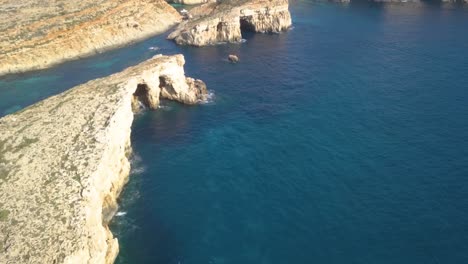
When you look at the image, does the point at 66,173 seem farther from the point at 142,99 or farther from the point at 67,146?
the point at 142,99

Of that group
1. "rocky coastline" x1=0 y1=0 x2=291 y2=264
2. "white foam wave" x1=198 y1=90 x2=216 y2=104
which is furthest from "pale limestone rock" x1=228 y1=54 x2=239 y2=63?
"rocky coastline" x1=0 y1=0 x2=291 y2=264

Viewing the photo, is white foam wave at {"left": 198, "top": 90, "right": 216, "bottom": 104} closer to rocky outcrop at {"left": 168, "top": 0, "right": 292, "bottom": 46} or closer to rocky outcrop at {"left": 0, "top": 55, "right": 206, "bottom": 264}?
rocky outcrop at {"left": 0, "top": 55, "right": 206, "bottom": 264}

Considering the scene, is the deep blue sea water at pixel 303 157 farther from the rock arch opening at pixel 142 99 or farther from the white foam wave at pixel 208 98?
the rock arch opening at pixel 142 99

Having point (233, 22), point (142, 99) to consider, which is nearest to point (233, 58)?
Answer: point (233, 22)

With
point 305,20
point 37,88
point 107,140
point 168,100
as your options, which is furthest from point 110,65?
point 305,20

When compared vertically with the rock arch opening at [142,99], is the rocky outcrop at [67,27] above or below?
above

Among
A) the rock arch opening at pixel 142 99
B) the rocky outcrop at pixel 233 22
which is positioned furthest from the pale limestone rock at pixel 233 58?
the rock arch opening at pixel 142 99

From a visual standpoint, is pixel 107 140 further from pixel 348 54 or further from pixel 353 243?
pixel 348 54
